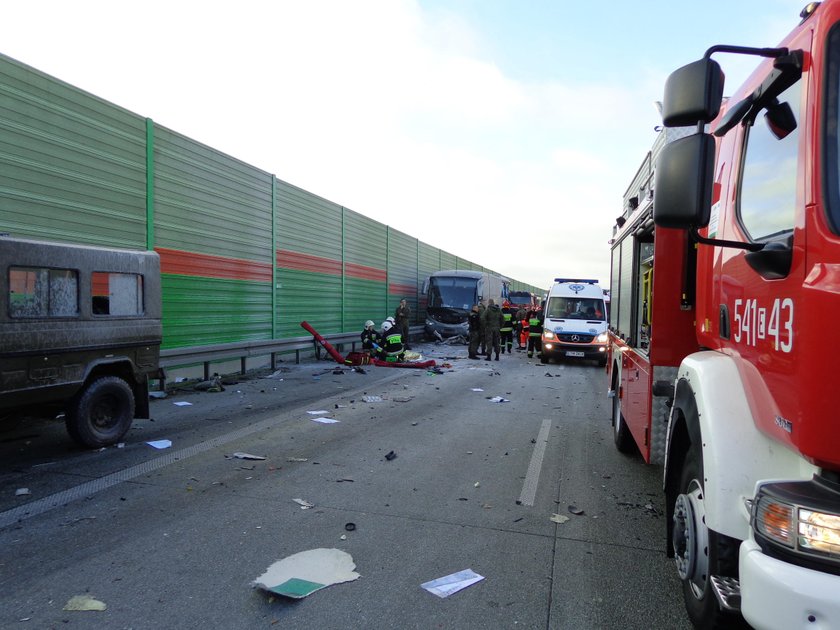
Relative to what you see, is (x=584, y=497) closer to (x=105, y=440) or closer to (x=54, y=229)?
(x=105, y=440)

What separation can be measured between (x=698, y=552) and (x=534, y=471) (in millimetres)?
3251

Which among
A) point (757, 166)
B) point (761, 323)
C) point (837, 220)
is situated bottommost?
point (761, 323)

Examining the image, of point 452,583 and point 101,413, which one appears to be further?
point 101,413

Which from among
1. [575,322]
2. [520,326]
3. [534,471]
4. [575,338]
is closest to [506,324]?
[575,322]

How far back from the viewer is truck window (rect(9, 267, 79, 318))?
519cm

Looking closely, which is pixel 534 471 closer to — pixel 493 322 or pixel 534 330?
pixel 493 322

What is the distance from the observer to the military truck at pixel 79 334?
519cm

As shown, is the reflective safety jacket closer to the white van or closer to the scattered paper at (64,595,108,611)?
the white van

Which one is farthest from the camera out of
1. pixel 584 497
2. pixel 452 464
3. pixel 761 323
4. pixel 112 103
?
pixel 112 103

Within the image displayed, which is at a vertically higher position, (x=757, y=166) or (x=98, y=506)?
(x=757, y=166)

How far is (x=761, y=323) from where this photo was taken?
2.21m

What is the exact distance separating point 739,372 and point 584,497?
111 inches

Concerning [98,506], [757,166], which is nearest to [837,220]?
[757,166]

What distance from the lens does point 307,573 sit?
3422 millimetres
